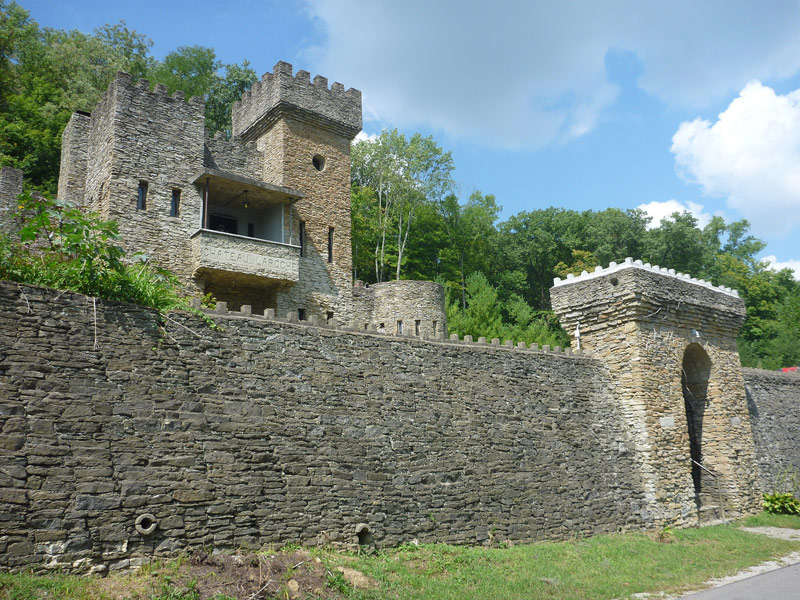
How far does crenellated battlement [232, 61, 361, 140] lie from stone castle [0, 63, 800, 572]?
0.56 ft

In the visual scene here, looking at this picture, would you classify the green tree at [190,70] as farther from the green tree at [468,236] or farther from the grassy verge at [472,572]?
the grassy verge at [472,572]

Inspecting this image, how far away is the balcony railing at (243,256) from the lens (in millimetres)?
18531

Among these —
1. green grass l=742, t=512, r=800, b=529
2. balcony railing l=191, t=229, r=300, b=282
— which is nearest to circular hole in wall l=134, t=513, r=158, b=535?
balcony railing l=191, t=229, r=300, b=282

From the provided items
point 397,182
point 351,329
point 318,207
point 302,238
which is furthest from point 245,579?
point 397,182

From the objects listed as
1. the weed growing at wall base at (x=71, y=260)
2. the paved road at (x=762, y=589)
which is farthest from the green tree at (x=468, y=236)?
the weed growing at wall base at (x=71, y=260)

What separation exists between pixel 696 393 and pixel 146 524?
13958 mm

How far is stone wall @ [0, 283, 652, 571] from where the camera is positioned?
7.22m

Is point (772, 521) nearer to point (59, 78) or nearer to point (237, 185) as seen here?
A: point (237, 185)

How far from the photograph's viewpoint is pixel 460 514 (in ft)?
34.7

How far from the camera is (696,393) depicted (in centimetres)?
1653

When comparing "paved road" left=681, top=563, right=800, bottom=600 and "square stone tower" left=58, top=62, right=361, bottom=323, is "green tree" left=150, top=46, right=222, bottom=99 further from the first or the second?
"paved road" left=681, top=563, right=800, bottom=600

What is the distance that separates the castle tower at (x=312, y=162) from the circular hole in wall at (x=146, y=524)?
13.5 m

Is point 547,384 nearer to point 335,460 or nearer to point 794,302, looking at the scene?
point 335,460

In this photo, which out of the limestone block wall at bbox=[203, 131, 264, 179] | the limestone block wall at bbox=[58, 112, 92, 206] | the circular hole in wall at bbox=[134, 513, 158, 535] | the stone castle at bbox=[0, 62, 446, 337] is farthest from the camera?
the limestone block wall at bbox=[203, 131, 264, 179]
